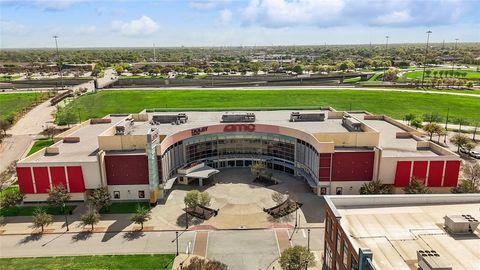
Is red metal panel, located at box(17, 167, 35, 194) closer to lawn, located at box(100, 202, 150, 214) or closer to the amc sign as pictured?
lawn, located at box(100, 202, 150, 214)

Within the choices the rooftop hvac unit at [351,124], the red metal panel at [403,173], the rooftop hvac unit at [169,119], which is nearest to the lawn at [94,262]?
the rooftop hvac unit at [169,119]

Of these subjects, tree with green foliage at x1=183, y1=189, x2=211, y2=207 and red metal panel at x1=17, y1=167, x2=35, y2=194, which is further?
red metal panel at x1=17, y1=167, x2=35, y2=194

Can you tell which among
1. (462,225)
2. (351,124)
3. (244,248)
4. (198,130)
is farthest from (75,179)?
(462,225)

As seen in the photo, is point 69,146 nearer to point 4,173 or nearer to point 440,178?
point 4,173

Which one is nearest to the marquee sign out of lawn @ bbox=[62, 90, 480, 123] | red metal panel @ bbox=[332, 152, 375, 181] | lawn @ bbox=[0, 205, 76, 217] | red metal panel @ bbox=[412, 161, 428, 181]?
lawn @ bbox=[0, 205, 76, 217]

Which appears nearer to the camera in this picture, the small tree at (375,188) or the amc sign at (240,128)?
the small tree at (375,188)

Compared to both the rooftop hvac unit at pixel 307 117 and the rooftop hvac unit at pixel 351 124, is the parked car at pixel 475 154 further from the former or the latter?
the rooftop hvac unit at pixel 307 117
